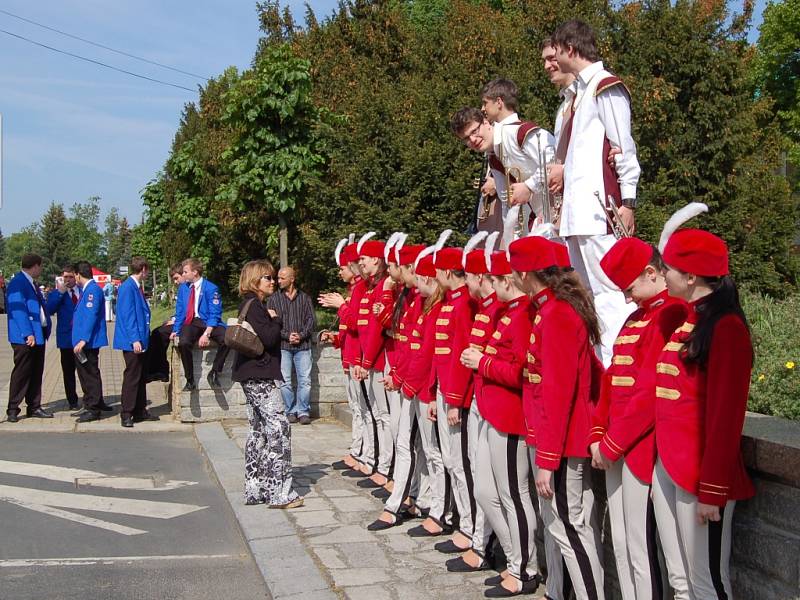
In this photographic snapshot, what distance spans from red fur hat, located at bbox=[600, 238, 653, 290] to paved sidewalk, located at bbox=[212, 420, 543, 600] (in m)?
2.18

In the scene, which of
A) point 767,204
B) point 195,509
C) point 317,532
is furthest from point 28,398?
point 767,204

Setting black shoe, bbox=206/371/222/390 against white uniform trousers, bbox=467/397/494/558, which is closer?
white uniform trousers, bbox=467/397/494/558

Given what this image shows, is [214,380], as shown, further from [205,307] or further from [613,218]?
[613,218]

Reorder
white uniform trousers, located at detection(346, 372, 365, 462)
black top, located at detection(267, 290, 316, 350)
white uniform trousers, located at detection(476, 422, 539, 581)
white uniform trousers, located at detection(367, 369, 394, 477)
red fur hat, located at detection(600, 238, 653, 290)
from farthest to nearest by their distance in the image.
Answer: black top, located at detection(267, 290, 316, 350) → white uniform trousers, located at detection(346, 372, 365, 462) → white uniform trousers, located at detection(367, 369, 394, 477) → white uniform trousers, located at detection(476, 422, 539, 581) → red fur hat, located at detection(600, 238, 653, 290)

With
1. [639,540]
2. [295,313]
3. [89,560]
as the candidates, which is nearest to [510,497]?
[639,540]

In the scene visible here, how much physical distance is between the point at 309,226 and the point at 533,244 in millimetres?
12326

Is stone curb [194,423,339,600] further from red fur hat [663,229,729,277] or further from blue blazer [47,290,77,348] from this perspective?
blue blazer [47,290,77,348]

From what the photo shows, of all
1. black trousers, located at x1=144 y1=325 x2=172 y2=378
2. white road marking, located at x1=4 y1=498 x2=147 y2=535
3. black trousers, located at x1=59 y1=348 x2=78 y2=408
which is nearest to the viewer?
white road marking, located at x1=4 y1=498 x2=147 y2=535

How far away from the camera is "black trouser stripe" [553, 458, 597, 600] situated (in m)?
4.79

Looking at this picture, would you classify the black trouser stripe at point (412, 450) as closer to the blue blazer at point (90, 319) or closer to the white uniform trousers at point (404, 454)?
the white uniform trousers at point (404, 454)

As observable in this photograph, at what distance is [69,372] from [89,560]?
24.7 ft

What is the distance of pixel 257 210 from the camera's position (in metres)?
18.1

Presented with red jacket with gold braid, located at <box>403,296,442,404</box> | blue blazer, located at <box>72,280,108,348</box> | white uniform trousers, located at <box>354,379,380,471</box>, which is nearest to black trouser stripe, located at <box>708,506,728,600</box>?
red jacket with gold braid, located at <box>403,296,442,404</box>

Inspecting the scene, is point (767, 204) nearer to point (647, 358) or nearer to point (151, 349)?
point (151, 349)
